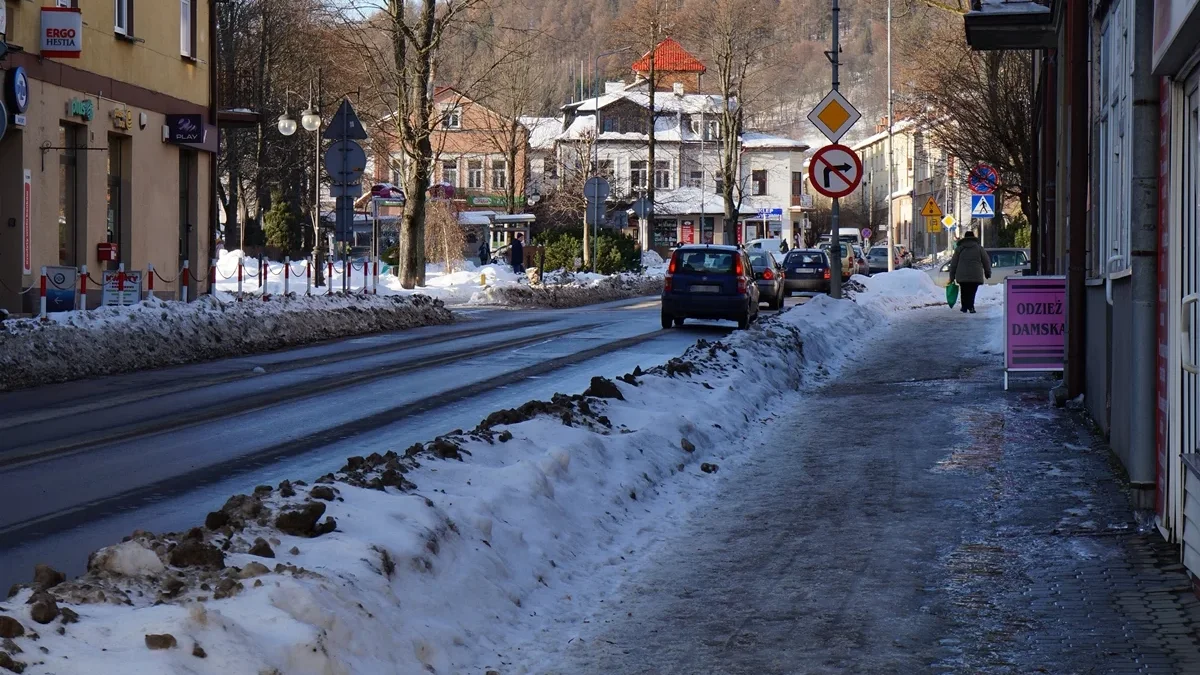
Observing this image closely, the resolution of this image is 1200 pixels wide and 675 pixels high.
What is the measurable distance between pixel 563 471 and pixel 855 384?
8.71m

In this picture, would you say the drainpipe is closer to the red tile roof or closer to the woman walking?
the woman walking

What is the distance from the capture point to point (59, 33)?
81.9 ft

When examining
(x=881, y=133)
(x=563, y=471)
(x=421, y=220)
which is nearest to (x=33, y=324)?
(x=563, y=471)

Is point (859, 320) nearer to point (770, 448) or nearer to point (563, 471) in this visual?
point (770, 448)

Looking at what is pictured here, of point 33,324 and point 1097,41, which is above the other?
point 1097,41

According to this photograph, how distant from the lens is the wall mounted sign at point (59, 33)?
24.9 m

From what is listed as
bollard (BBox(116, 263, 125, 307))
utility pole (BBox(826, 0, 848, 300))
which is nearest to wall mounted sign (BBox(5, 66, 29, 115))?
bollard (BBox(116, 263, 125, 307))

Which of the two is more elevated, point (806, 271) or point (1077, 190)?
point (1077, 190)

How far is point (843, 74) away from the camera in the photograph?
5782 inches

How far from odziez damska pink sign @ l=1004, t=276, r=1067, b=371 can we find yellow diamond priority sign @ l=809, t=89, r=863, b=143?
7975 millimetres

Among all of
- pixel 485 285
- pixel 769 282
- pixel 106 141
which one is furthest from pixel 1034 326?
pixel 485 285

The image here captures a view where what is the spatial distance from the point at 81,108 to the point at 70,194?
165cm

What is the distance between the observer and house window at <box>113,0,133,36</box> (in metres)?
28.5

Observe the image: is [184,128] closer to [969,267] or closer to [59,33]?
[59,33]
